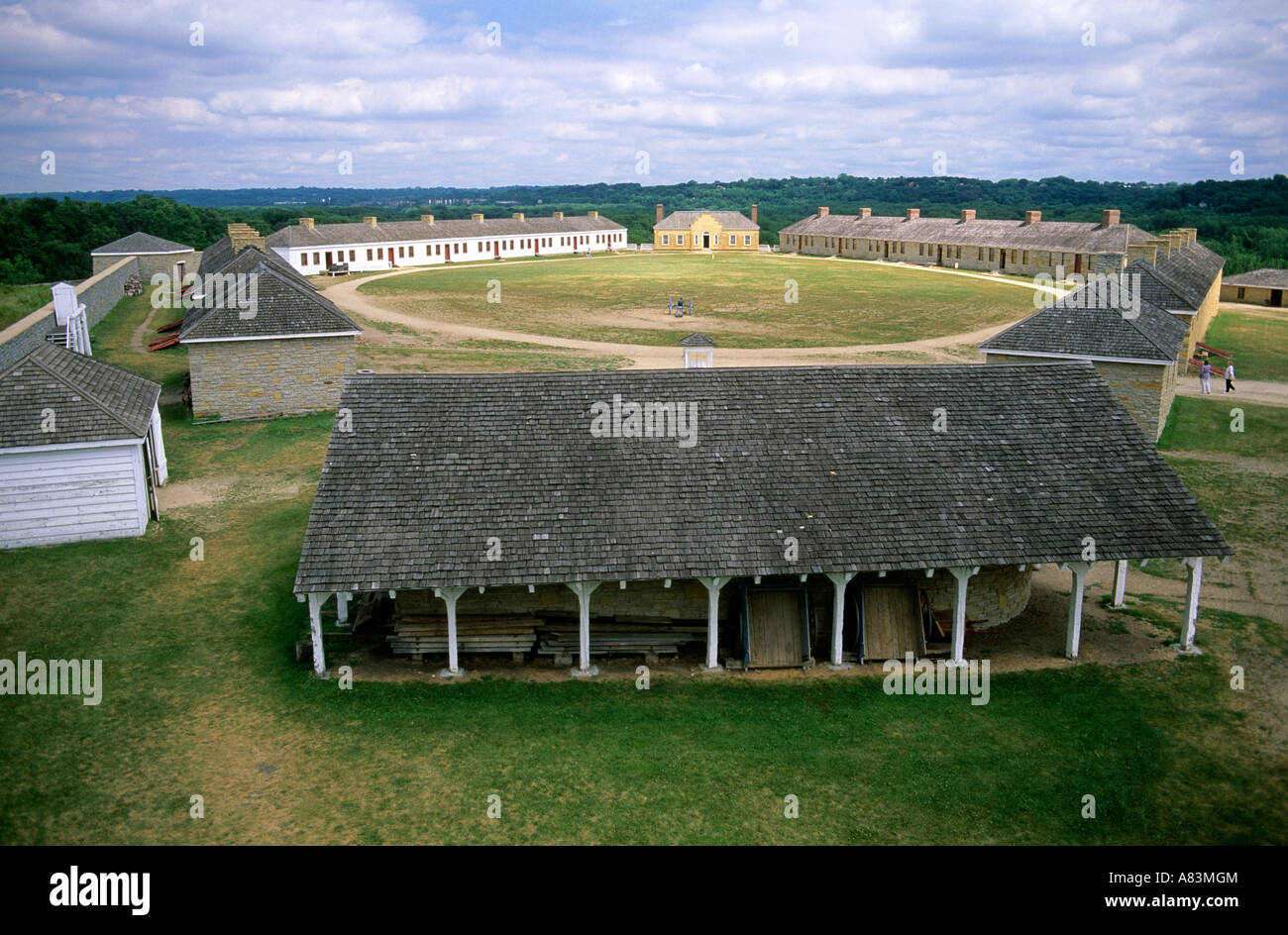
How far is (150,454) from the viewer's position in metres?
23.5

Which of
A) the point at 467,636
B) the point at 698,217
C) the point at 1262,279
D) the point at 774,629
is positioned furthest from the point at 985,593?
the point at 698,217

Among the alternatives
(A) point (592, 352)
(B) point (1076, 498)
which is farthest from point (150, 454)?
(A) point (592, 352)

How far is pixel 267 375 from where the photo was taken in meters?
32.2

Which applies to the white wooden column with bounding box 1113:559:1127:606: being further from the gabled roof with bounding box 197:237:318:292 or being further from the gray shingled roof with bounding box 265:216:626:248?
the gray shingled roof with bounding box 265:216:626:248

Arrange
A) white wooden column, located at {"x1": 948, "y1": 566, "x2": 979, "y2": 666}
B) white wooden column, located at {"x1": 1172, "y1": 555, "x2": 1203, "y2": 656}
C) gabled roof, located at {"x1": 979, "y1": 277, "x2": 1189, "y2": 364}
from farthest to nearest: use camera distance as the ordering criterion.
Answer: gabled roof, located at {"x1": 979, "y1": 277, "x2": 1189, "y2": 364} → white wooden column, located at {"x1": 1172, "y1": 555, "x2": 1203, "y2": 656} → white wooden column, located at {"x1": 948, "y1": 566, "x2": 979, "y2": 666}

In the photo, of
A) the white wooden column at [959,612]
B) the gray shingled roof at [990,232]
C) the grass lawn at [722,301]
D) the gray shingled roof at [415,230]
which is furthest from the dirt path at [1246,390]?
the gray shingled roof at [415,230]

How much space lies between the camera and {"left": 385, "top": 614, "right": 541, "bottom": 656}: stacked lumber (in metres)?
15.8

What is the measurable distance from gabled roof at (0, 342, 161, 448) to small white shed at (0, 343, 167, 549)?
0.8 inches

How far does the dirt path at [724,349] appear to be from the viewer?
4275 cm

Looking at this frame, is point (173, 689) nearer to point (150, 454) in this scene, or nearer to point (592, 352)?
point (150, 454)

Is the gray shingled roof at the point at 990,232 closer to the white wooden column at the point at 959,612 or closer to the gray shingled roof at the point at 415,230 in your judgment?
the gray shingled roof at the point at 415,230

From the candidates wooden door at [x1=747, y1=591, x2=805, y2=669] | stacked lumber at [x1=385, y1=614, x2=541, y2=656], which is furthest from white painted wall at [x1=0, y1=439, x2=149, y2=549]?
wooden door at [x1=747, y1=591, x2=805, y2=669]

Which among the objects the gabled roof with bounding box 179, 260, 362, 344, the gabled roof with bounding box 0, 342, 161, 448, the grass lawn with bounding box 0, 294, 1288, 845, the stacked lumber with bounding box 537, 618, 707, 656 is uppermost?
the gabled roof with bounding box 179, 260, 362, 344

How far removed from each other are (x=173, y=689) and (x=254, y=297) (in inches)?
815
